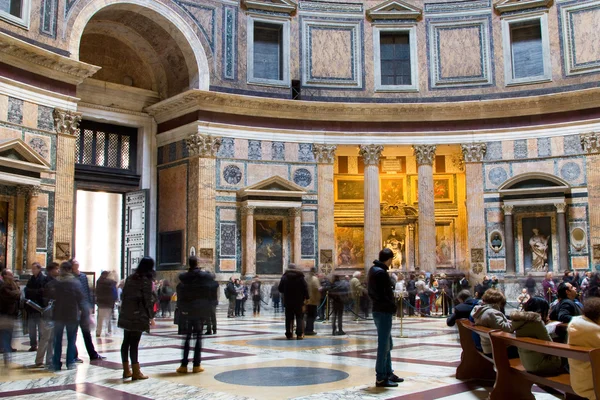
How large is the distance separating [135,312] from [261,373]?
1874mm

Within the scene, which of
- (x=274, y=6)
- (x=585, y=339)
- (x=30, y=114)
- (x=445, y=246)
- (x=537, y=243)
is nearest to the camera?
(x=585, y=339)

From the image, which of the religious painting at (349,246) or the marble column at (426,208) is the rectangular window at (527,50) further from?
the religious painting at (349,246)

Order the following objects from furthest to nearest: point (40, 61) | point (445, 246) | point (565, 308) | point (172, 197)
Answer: point (445, 246) → point (172, 197) → point (40, 61) → point (565, 308)

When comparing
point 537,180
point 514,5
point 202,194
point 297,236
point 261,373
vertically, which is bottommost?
point 261,373

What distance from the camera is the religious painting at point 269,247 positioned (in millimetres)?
26000

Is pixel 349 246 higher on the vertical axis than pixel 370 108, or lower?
lower

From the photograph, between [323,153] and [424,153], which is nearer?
[323,153]

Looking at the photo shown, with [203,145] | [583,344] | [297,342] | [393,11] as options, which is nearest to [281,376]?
[583,344]

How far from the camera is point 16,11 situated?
21.0 metres

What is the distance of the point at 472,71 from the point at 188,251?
47.1 ft

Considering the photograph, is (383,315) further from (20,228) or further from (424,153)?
(424,153)

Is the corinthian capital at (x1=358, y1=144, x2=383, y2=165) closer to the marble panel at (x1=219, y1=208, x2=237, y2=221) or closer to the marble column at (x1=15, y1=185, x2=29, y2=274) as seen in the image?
the marble panel at (x1=219, y1=208, x2=237, y2=221)

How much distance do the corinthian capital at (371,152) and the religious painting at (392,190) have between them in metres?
3.19

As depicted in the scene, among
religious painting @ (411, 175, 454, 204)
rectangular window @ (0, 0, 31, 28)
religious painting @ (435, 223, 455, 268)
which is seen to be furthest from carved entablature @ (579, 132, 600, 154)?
rectangular window @ (0, 0, 31, 28)
